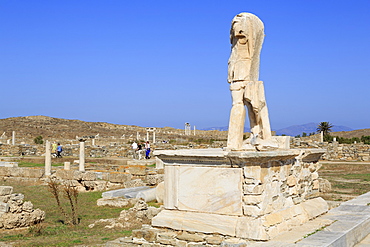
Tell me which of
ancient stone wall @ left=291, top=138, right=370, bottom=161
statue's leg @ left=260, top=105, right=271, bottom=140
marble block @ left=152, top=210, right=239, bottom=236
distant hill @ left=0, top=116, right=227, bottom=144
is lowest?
marble block @ left=152, top=210, right=239, bottom=236

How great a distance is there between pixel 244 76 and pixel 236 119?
0.62m

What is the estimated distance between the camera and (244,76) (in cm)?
625

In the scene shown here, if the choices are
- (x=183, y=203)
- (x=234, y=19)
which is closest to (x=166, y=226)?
(x=183, y=203)

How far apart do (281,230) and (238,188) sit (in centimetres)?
83

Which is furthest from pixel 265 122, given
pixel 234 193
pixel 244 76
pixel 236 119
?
pixel 234 193

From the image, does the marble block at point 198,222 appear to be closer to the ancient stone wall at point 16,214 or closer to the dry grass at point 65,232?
the dry grass at point 65,232

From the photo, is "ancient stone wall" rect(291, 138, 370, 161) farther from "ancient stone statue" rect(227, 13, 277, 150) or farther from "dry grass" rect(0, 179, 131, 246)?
"ancient stone statue" rect(227, 13, 277, 150)

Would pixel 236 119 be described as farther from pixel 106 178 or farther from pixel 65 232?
pixel 106 178

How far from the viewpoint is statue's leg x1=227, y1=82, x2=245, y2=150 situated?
6117 millimetres

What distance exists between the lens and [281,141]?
691cm

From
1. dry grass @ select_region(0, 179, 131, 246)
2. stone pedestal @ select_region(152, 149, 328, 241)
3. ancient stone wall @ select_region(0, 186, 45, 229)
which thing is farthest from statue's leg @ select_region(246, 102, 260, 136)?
ancient stone wall @ select_region(0, 186, 45, 229)

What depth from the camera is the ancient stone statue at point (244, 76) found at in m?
6.18

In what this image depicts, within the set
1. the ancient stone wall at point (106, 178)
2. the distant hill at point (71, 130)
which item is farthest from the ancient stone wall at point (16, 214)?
the distant hill at point (71, 130)

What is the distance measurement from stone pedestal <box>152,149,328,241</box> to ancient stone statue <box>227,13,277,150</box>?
38 centimetres
